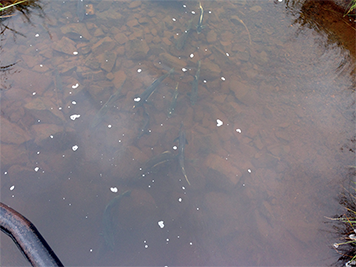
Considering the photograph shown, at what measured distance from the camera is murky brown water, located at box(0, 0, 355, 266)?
9.61ft

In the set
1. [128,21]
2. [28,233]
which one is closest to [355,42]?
[128,21]

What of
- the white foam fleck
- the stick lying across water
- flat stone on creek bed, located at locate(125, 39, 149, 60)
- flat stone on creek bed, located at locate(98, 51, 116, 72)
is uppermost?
flat stone on creek bed, located at locate(125, 39, 149, 60)

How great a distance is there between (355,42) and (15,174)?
697cm

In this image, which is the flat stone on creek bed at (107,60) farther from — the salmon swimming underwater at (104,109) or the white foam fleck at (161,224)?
the white foam fleck at (161,224)

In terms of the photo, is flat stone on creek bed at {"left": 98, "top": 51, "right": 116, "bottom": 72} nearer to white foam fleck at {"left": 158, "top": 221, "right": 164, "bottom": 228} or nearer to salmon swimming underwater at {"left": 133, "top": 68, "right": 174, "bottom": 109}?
salmon swimming underwater at {"left": 133, "top": 68, "right": 174, "bottom": 109}

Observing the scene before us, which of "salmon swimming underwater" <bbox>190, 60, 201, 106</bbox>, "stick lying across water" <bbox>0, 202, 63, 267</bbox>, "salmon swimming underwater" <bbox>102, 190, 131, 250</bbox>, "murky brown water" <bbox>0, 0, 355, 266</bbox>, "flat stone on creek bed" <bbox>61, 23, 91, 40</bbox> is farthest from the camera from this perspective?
"flat stone on creek bed" <bbox>61, 23, 91, 40</bbox>

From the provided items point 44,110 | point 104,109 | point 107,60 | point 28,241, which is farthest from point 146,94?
point 28,241

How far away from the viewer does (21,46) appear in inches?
169

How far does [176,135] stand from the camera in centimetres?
369

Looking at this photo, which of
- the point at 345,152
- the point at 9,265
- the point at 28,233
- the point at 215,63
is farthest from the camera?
the point at 215,63

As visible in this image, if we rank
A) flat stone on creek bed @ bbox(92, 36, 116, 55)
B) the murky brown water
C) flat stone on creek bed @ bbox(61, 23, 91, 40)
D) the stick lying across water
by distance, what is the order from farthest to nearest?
flat stone on creek bed @ bbox(61, 23, 91, 40) → flat stone on creek bed @ bbox(92, 36, 116, 55) → the murky brown water → the stick lying across water

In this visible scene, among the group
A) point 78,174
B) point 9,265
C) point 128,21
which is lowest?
point 9,265

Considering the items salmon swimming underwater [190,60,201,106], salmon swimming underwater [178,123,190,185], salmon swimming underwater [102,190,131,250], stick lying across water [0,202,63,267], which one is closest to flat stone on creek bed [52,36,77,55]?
salmon swimming underwater [190,60,201,106]

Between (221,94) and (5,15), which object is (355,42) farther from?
(5,15)
